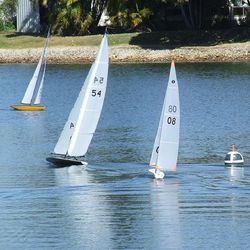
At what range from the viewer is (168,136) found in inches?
1629

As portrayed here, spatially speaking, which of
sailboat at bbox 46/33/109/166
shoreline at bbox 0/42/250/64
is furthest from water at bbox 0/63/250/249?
→ shoreline at bbox 0/42/250/64

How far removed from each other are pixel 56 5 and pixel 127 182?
59.9m

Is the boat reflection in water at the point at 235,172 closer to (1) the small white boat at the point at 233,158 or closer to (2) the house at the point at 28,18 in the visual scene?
(1) the small white boat at the point at 233,158

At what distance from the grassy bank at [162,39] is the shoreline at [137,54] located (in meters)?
0.79

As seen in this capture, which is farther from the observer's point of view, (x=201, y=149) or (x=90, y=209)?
(x=201, y=149)

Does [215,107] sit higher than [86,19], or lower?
lower

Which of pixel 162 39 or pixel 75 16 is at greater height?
pixel 75 16

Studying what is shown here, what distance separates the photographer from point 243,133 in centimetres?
5303

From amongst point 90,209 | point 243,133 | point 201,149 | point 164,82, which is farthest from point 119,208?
point 164,82

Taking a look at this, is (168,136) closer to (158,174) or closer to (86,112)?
(158,174)

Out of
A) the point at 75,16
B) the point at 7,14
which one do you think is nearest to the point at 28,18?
the point at 7,14

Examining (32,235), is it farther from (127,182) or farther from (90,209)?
(127,182)

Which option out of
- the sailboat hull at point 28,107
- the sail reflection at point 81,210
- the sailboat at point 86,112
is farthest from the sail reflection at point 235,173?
the sailboat hull at point 28,107

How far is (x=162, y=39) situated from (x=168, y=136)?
55.4 metres
